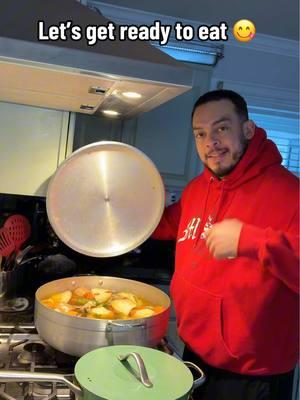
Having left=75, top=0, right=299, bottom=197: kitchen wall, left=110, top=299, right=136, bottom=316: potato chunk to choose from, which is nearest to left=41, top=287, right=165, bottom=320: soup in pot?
left=110, top=299, right=136, bottom=316: potato chunk

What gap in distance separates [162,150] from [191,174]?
0.18 m

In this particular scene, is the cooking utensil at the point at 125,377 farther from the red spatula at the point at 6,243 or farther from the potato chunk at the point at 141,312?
the red spatula at the point at 6,243

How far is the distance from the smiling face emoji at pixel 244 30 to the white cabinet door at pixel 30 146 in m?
0.99

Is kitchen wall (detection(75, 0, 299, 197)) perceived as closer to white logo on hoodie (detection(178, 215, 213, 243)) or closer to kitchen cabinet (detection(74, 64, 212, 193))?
kitchen cabinet (detection(74, 64, 212, 193))

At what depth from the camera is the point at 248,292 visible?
3.58 ft

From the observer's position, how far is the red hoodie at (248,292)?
1.09 metres

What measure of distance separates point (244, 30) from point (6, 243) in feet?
4.57

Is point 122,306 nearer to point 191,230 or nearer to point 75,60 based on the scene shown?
point 191,230

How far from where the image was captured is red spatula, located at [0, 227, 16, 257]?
143 centimetres

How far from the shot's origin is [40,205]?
1718 mm

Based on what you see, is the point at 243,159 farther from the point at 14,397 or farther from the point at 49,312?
the point at 14,397

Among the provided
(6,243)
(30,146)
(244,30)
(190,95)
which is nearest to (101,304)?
(6,243)

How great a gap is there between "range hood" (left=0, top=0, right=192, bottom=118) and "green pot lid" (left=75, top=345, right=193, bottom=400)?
0.59m

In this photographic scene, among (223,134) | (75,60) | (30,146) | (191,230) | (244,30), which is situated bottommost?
(191,230)
